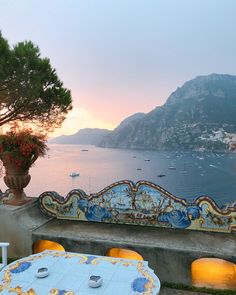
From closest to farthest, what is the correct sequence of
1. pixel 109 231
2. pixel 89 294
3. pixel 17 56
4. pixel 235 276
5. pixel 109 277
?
pixel 89 294 < pixel 109 277 < pixel 235 276 < pixel 109 231 < pixel 17 56

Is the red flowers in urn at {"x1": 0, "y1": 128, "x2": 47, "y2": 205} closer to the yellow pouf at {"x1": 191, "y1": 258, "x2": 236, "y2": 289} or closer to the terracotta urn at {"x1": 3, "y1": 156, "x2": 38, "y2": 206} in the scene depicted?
the terracotta urn at {"x1": 3, "y1": 156, "x2": 38, "y2": 206}

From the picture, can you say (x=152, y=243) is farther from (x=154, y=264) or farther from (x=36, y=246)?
(x=36, y=246)

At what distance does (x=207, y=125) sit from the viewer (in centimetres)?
19412

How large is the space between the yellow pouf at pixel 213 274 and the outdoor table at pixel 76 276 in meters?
3.17

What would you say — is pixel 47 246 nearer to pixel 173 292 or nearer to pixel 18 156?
pixel 18 156

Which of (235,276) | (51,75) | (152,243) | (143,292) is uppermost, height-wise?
(51,75)

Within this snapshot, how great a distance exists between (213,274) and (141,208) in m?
2.93

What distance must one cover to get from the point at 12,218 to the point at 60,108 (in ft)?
17.1

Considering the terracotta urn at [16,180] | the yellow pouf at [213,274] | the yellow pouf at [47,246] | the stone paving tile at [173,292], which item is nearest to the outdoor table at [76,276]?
the stone paving tile at [173,292]

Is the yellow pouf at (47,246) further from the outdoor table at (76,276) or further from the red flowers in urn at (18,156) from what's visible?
the outdoor table at (76,276)

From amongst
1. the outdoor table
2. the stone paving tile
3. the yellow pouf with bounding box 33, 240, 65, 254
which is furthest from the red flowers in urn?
the stone paving tile

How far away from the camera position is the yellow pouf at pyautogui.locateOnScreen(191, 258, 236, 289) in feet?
23.5

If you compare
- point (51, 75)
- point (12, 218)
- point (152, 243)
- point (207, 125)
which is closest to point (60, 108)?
point (51, 75)

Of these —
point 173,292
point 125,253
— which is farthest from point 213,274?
point 125,253
